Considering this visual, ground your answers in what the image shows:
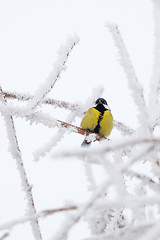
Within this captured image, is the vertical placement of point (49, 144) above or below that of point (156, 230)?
above

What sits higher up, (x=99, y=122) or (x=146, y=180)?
(x=99, y=122)

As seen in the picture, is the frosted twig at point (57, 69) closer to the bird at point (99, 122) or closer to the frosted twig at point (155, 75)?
the frosted twig at point (155, 75)

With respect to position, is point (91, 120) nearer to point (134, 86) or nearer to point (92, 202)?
point (134, 86)

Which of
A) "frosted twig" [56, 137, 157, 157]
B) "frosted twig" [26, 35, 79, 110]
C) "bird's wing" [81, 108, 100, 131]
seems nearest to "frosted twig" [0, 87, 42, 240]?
"frosted twig" [26, 35, 79, 110]

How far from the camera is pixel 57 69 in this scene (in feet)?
5.57

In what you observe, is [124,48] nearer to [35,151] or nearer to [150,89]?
[150,89]

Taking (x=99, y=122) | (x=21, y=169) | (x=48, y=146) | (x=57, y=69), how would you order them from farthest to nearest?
(x=99, y=122)
(x=48, y=146)
(x=57, y=69)
(x=21, y=169)

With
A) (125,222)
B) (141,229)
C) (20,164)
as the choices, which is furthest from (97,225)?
(141,229)

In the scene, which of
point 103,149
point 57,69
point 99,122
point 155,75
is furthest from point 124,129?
point 99,122

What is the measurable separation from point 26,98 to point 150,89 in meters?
1.21

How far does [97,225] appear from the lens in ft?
5.05

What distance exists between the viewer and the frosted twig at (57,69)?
66.7 inches

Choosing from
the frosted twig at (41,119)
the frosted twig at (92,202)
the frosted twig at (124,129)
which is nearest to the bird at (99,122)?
the frosted twig at (124,129)

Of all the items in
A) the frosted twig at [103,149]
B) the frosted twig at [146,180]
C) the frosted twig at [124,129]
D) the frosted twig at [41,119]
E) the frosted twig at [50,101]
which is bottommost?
the frosted twig at [103,149]
